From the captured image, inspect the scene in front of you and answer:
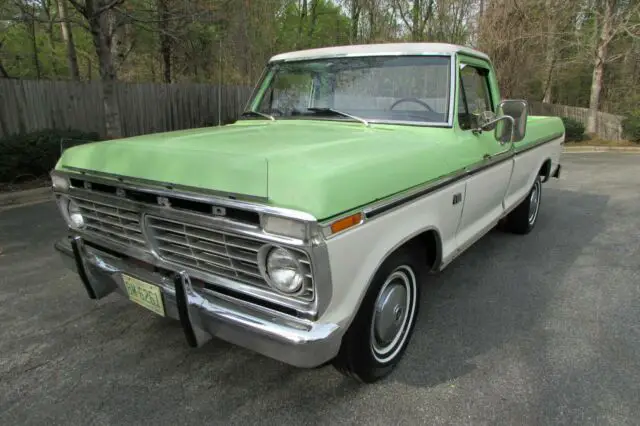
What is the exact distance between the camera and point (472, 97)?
3.59 metres

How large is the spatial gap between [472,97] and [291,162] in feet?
7.36

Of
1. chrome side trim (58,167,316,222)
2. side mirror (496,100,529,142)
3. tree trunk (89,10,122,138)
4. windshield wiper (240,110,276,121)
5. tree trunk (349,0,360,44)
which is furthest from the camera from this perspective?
tree trunk (349,0,360,44)

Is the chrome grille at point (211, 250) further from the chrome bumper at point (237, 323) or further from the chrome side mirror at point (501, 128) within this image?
the chrome side mirror at point (501, 128)

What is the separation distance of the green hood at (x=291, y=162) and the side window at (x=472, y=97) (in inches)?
15.0

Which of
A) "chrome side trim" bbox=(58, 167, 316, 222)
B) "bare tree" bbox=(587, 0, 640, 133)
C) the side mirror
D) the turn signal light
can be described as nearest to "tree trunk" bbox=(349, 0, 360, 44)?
"bare tree" bbox=(587, 0, 640, 133)

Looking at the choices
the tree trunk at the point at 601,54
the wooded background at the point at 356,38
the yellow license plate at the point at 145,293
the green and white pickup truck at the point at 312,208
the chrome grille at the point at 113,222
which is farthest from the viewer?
the tree trunk at the point at 601,54

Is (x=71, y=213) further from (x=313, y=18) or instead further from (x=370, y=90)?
(x=313, y=18)

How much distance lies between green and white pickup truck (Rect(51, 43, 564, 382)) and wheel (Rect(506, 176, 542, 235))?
1.83m

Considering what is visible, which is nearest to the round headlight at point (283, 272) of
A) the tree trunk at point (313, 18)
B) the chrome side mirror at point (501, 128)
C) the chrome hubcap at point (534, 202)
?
the chrome side mirror at point (501, 128)

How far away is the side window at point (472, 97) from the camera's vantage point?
330 cm

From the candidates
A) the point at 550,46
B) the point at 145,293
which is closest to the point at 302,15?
the point at 550,46

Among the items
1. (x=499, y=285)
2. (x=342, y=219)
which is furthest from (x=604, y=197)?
(x=342, y=219)

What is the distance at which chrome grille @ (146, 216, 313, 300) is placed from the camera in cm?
198

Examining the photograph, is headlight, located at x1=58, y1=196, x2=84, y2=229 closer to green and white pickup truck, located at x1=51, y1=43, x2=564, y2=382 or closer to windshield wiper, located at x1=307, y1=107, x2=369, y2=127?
green and white pickup truck, located at x1=51, y1=43, x2=564, y2=382
